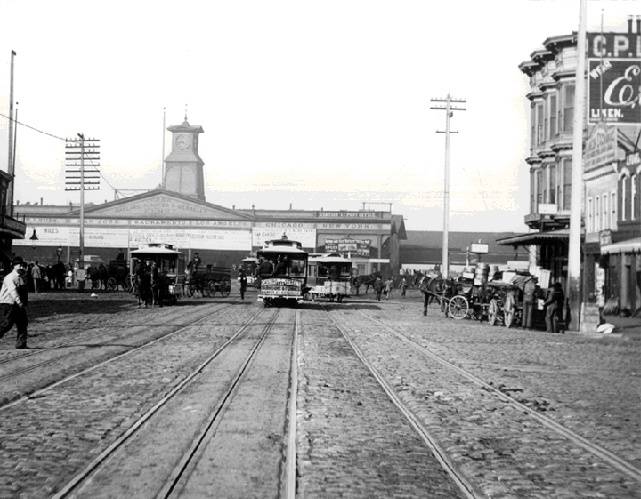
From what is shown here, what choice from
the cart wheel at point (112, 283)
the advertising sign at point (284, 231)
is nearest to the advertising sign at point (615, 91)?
the cart wheel at point (112, 283)

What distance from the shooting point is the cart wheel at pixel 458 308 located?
30219 mm

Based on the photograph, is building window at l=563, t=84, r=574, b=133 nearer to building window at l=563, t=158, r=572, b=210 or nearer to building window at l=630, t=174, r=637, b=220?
building window at l=563, t=158, r=572, b=210

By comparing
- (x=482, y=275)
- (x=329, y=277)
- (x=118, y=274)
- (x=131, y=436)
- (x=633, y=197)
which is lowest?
(x=131, y=436)

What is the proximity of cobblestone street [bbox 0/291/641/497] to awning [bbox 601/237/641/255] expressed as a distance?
9425mm

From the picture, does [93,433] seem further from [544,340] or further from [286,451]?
[544,340]

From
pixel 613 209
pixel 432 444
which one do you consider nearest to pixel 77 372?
pixel 432 444

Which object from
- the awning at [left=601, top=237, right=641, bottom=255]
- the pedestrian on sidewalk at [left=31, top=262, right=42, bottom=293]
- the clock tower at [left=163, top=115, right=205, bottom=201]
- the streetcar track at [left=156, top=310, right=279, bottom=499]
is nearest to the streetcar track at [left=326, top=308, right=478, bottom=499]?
the streetcar track at [left=156, top=310, right=279, bottom=499]

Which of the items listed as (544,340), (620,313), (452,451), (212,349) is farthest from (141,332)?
(620,313)

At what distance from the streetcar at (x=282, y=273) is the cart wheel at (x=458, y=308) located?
5621mm

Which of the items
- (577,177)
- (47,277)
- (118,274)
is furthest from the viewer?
(47,277)

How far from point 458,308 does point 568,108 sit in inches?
476

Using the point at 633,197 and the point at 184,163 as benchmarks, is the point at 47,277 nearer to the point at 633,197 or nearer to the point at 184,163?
the point at 633,197

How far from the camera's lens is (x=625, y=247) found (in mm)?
27234

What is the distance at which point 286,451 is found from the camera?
7082mm
